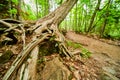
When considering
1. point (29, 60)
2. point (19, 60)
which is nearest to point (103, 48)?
point (29, 60)

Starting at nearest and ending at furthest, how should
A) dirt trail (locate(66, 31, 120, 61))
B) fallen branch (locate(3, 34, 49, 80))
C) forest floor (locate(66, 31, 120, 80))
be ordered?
fallen branch (locate(3, 34, 49, 80)), forest floor (locate(66, 31, 120, 80)), dirt trail (locate(66, 31, 120, 61))

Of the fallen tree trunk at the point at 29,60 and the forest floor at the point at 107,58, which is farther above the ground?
the fallen tree trunk at the point at 29,60

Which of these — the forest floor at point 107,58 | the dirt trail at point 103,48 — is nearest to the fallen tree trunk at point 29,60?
the forest floor at point 107,58

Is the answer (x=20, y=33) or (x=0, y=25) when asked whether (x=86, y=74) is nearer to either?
(x=20, y=33)

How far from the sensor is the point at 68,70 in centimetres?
317

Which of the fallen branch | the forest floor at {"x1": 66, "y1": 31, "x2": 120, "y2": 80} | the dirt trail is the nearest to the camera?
the fallen branch

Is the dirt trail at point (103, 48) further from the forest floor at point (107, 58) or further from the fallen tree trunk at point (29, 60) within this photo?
the fallen tree trunk at point (29, 60)

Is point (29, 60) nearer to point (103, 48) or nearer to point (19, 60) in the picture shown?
point (19, 60)

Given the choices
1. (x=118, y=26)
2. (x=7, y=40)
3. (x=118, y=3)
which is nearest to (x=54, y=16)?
(x=7, y=40)

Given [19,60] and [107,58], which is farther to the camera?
[107,58]

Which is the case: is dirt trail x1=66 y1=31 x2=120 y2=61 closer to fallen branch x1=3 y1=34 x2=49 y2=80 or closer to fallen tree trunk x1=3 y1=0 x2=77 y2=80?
fallen tree trunk x1=3 y1=0 x2=77 y2=80

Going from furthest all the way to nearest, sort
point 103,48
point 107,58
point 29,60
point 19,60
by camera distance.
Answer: point 103,48, point 107,58, point 29,60, point 19,60

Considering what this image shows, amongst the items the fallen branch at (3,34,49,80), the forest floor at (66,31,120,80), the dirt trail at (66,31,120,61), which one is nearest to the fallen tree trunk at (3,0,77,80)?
the fallen branch at (3,34,49,80)

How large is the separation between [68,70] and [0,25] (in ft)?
8.92
